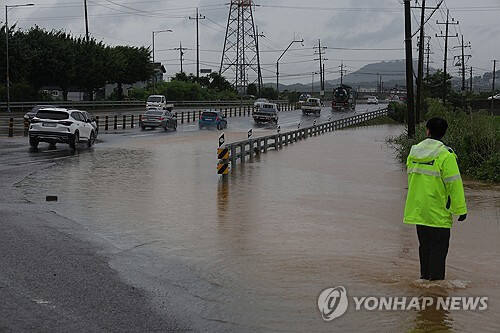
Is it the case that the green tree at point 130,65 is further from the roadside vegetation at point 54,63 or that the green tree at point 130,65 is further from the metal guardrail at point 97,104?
the metal guardrail at point 97,104

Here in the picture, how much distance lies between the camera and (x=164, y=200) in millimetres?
17141

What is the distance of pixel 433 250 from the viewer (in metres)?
8.64

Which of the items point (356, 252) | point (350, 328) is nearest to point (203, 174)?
point (356, 252)

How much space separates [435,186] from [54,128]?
83.2 ft

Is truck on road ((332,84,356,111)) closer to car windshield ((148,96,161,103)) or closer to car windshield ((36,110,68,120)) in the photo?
car windshield ((148,96,161,103))

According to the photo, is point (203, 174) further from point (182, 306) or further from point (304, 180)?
point (182, 306)

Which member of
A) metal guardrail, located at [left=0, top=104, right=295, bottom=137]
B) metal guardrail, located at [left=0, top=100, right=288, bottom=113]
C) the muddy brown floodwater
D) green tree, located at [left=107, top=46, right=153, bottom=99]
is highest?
green tree, located at [left=107, top=46, right=153, bottom=99]

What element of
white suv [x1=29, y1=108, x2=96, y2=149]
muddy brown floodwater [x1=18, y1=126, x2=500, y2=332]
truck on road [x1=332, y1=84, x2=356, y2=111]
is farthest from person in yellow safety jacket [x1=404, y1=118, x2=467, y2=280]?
truck on road [x1=332, y1=84, x2=356, y2=111]

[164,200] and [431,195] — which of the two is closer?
[431,195]

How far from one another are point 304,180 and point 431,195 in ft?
47.7

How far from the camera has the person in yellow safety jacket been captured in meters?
8.44

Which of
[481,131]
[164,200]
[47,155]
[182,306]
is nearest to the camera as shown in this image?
[182,306]

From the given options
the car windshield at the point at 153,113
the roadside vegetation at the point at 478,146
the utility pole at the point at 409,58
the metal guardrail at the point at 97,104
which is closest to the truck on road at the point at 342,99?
the metal guardrail at the point at 97,104

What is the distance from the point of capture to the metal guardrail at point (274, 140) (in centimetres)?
2797
